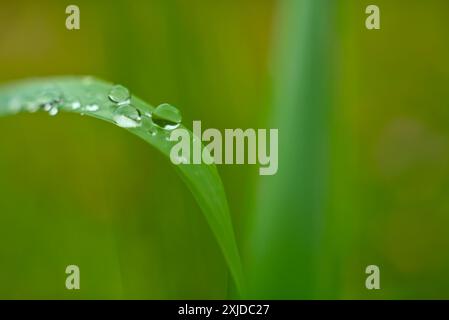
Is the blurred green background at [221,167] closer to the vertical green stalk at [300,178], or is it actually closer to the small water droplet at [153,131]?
the vertical green stalk at [300,178]

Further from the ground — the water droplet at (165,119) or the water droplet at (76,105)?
the water droplet at (76,105)

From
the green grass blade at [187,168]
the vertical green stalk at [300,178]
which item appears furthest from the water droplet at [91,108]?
the vertical green stalk at [300,178]

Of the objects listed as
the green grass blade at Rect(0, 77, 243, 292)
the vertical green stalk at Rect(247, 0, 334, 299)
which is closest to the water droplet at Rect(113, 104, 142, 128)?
the green grass blade at Rect(0, 77, 243, 292)

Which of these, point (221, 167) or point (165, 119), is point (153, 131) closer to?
point (165, 119)

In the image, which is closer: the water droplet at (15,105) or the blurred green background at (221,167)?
the water droplet at (15,105)

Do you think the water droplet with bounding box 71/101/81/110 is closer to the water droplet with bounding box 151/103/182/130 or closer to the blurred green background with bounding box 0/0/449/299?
the water droplet with bounding box 151/103/182/130

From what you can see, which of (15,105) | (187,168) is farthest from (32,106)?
(187,168)

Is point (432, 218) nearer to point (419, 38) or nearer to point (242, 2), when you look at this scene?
point (419, 38)
